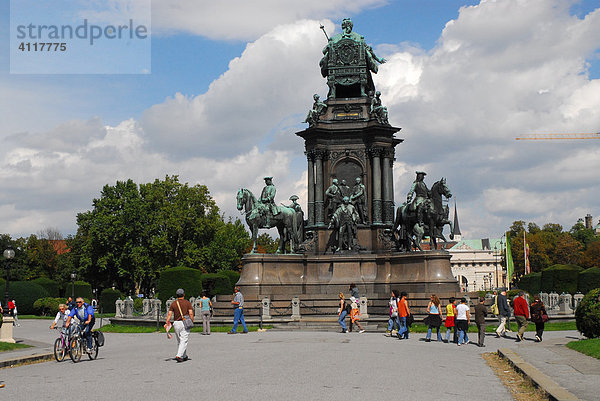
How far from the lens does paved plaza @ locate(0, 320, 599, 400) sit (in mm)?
12555

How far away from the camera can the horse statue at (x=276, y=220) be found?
3738 cm

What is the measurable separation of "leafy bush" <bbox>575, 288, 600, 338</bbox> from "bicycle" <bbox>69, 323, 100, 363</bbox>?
45.1ft

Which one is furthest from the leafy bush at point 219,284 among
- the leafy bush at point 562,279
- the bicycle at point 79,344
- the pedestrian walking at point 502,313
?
the bicycle at point 79,344

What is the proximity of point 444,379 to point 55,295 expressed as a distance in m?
60.0

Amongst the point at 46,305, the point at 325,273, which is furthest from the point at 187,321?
the point at 46,305

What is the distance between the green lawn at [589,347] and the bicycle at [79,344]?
12.5 m

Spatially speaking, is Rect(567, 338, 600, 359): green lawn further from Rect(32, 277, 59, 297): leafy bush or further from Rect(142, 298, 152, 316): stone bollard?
Rect(32, 277, 59, 297): leafy bush

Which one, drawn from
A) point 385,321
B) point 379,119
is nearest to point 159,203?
point 379,119

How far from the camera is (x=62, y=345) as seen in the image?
19.2 m

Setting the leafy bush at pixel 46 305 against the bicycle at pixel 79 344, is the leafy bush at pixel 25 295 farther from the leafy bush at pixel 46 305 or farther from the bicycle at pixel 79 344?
the bicycle at pixel 79 344

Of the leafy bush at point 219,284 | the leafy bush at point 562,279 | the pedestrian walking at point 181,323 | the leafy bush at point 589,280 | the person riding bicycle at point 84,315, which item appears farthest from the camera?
the leafy bush at point 562,279

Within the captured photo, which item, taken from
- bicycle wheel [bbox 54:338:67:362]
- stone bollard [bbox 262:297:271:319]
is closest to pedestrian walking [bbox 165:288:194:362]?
bicycle wheel [bbox 54:338:67:362]

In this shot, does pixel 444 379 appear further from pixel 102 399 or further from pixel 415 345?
pixel 415 345

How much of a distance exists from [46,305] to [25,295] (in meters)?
3.14
